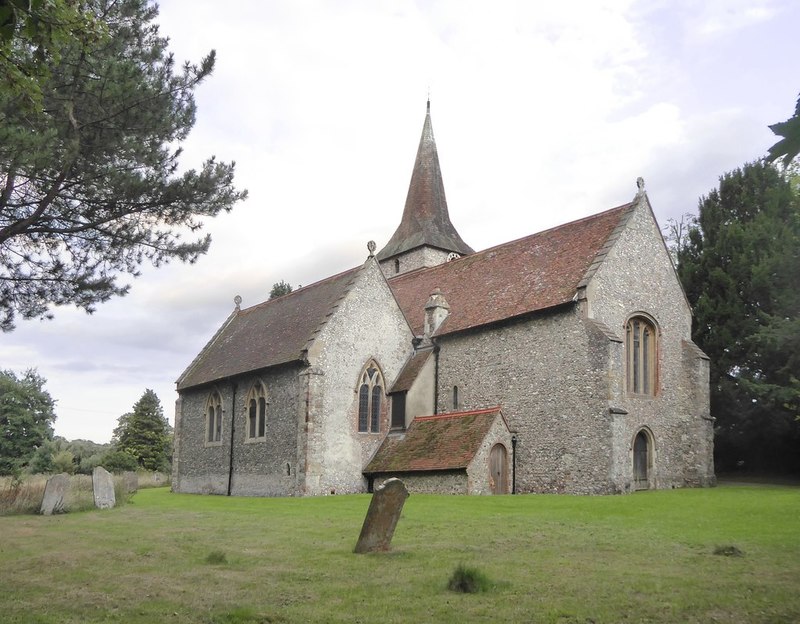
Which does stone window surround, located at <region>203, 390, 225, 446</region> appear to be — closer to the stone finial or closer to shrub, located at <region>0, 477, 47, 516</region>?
the stone finial

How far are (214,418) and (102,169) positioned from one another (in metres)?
20.8

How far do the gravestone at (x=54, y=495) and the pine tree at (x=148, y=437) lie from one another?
138 feet

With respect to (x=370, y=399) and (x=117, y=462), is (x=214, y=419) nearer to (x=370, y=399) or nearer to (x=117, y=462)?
(x=370, y=399)

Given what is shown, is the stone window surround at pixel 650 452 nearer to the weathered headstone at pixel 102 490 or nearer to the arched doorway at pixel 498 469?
the arched doorway at pixel 498 469

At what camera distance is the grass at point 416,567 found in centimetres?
800

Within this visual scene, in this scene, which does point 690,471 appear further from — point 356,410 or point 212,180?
point 212,180

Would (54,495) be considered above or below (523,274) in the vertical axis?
below

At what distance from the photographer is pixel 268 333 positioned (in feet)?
107

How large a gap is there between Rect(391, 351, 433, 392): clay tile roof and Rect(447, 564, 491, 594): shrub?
19.5 meters

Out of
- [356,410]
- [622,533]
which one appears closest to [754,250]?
[356,410]

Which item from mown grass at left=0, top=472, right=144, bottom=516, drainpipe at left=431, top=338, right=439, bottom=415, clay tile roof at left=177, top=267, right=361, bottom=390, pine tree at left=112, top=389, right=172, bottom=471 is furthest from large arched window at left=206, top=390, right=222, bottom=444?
pine tree at left=112, top=389, right=172, bottom=471

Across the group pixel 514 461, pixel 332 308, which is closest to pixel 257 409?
pixel 332 308

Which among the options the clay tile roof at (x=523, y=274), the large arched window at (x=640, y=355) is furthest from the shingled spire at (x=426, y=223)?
the large arched window at (x=640, y=355)

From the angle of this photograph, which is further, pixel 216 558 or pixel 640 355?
pixel 640 355
